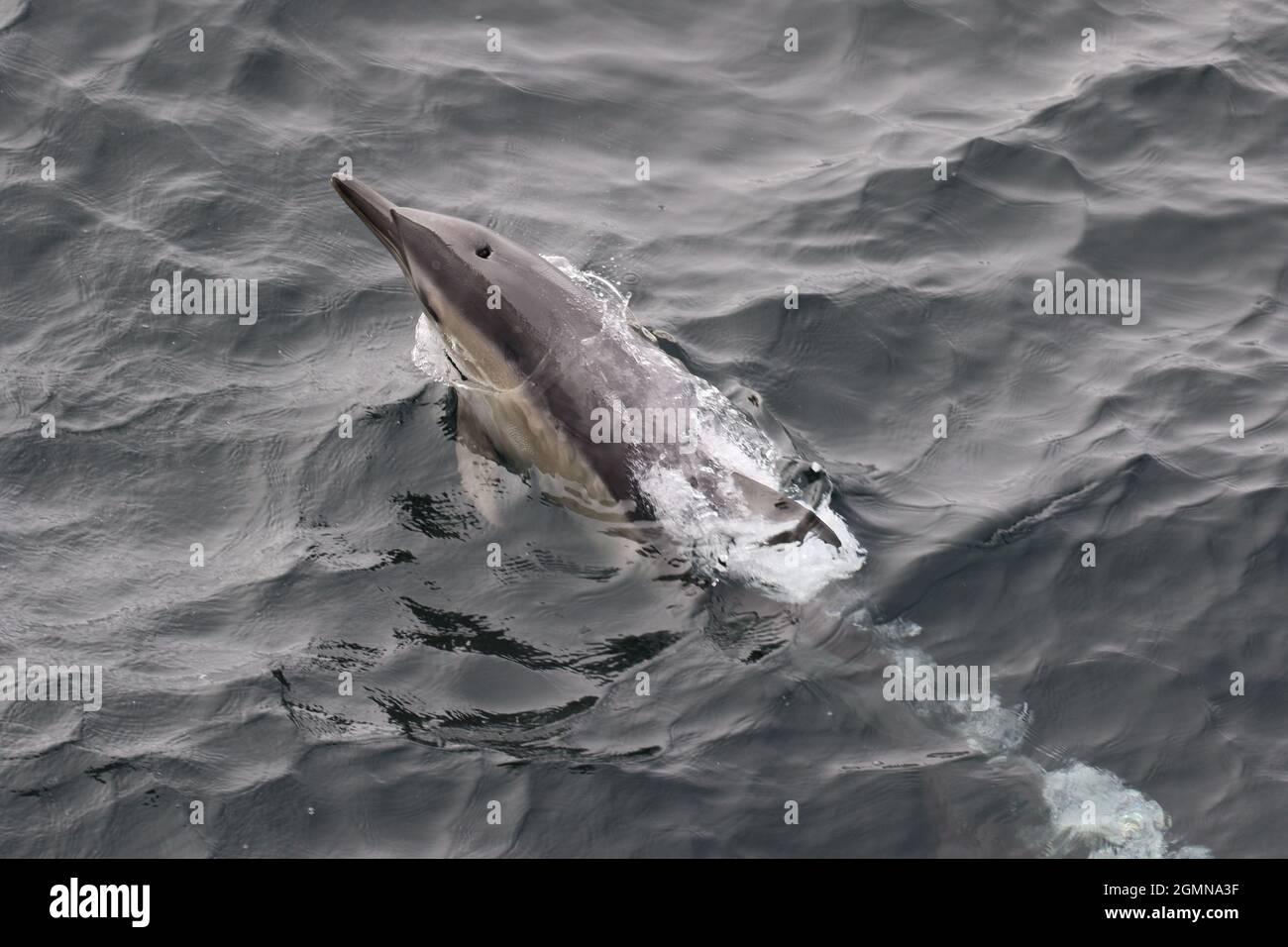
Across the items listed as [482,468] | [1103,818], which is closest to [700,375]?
[482,468]

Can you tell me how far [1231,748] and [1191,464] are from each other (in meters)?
3.15

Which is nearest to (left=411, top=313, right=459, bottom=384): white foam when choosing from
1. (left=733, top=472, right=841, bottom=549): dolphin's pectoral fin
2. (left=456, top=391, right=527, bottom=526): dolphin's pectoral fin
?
(left=456, top=391, right=527, bottom=526): dolphin's pectoral fin

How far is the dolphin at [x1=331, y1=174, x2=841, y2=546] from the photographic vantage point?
1209 centimetres

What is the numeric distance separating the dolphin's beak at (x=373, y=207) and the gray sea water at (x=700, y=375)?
141 centimetres

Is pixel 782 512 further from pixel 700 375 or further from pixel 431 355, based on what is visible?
pixel 431 355

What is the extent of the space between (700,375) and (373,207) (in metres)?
3.08

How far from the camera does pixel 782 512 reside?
1192 centimetres

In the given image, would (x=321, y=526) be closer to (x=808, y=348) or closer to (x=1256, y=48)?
(x=808, y=348)

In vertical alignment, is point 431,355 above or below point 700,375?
above

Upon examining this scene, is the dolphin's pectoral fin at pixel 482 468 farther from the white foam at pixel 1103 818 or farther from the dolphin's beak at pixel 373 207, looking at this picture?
the white foam at pixel 1103 818

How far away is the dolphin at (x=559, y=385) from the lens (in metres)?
12.1

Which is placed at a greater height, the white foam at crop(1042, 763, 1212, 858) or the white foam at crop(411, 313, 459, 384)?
the white foam at crop(411, 313, 459, 384)

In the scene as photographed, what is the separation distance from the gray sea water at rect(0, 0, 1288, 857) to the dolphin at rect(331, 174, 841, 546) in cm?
41

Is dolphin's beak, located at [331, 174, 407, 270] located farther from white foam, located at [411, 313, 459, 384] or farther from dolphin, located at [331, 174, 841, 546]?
white foam, located at [411, 313, 459, 384]
